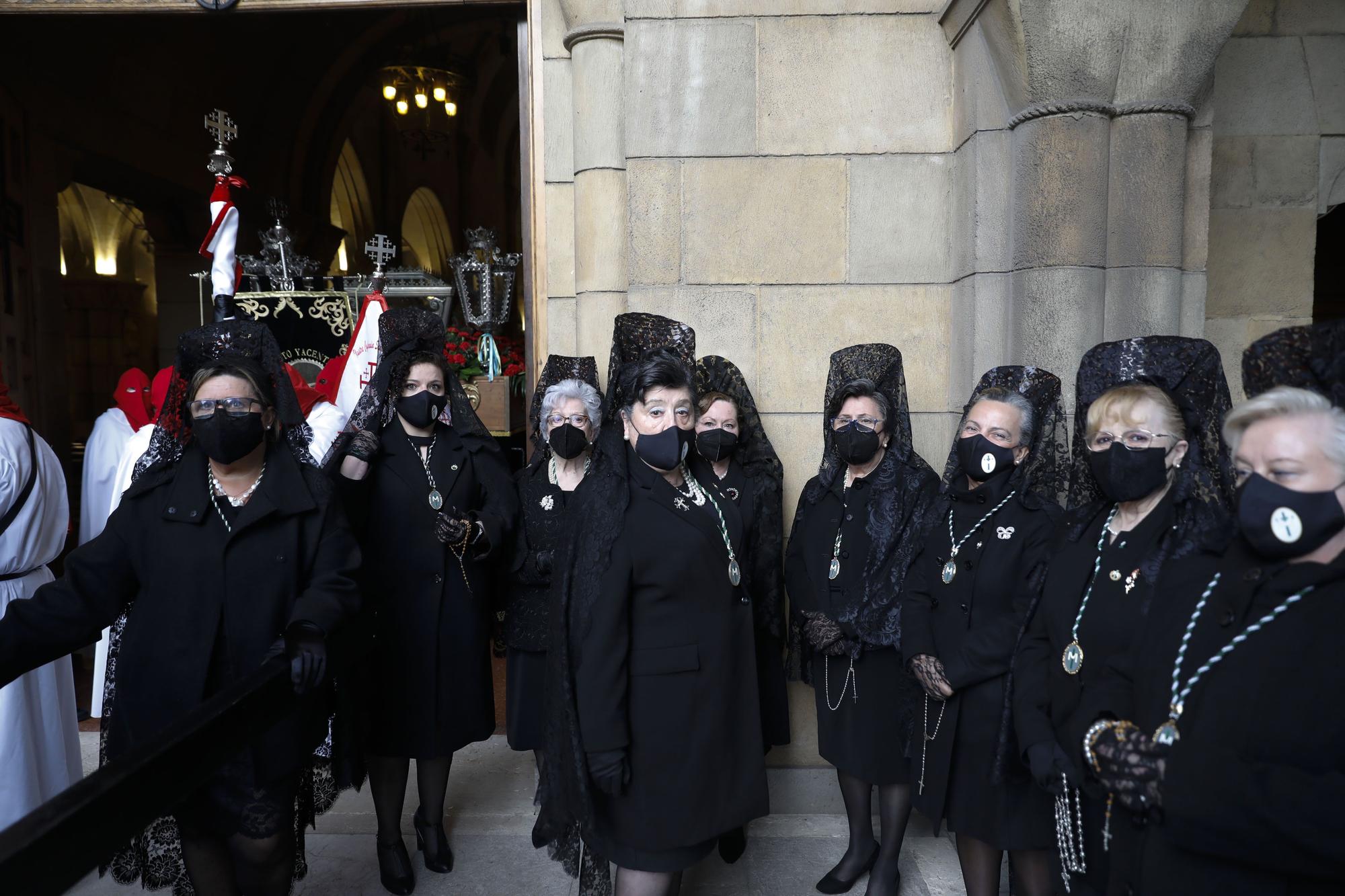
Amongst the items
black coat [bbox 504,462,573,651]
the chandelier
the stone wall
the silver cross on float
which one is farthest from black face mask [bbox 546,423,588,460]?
the chandelier

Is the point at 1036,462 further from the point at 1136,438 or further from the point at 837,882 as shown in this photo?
the point at 837,882

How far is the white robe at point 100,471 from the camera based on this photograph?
15.6ft

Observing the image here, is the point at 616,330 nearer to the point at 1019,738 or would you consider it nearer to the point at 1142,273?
the point at 1019,738

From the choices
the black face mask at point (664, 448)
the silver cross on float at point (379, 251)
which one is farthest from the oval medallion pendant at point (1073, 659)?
the silver cross on float at point (379, 251)

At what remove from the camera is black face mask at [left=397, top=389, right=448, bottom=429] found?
3.33m

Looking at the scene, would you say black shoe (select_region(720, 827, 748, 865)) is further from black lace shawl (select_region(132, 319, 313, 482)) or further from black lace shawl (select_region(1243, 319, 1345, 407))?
black lace shawl (select_region(1243, 319, 1345, 407))

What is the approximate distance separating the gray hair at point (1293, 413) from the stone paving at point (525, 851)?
89.7 inches

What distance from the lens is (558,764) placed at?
2504 millimetres

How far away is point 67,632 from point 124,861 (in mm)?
890

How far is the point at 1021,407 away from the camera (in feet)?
9.25

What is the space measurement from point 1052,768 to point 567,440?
2.07m

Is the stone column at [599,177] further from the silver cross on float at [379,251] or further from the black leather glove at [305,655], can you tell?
the silver cross on float at [379,251]

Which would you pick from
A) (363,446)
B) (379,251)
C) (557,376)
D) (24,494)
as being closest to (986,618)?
(557,376)

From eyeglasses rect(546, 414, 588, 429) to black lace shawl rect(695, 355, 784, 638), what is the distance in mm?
488
